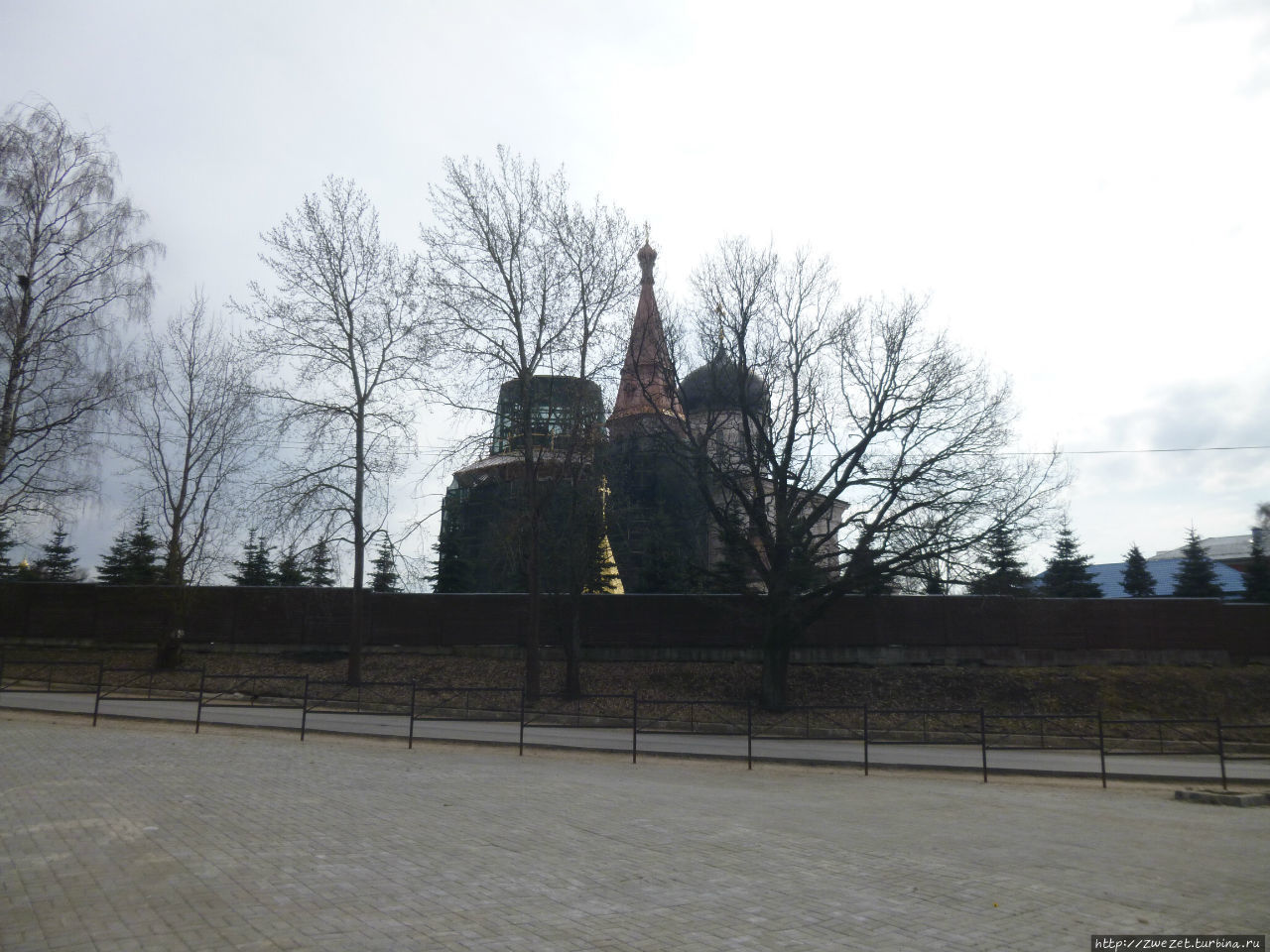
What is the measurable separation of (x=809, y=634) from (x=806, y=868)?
2687cm

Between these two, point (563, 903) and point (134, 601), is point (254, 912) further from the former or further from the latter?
point (134, 601)

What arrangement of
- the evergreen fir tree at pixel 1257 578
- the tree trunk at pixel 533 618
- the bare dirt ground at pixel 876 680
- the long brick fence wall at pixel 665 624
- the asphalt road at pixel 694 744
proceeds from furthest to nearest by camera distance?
the evergreen fir tree at pixel 1257 578
the long brick fence wall at pixel 665 624
the bare dirt ground at pixel 876 680
the tree trunk at pixel 533 618
the asphalt road at pixel 694 744

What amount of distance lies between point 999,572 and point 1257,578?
1252 inches

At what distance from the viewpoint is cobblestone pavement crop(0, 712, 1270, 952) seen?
19.6 ft

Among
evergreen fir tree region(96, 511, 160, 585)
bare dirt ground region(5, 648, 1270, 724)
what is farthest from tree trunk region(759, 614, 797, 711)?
evergreen fir tree region(96, 511, 160, 585)

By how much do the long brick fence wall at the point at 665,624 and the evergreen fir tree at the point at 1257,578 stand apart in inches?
476

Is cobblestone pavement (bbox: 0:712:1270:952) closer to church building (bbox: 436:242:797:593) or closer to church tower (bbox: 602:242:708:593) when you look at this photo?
church building (bbox: 436:242:797:593)

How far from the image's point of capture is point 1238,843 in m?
10.3

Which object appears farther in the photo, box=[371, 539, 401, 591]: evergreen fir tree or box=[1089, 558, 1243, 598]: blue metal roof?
box=[1089, 558, 1243, 598]: blue metal roof

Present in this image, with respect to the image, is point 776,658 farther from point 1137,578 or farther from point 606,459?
point 1137,578

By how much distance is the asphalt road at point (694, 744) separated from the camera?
17.5 m

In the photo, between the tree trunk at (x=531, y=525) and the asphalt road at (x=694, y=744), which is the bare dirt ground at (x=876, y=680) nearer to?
the tree trunk at (x=531, y=525)

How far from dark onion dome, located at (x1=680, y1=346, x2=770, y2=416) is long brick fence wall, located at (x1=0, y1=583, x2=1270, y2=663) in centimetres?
785

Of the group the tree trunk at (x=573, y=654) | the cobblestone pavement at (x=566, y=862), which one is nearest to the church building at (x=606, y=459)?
the tree trunk at (x=573, y=654)
